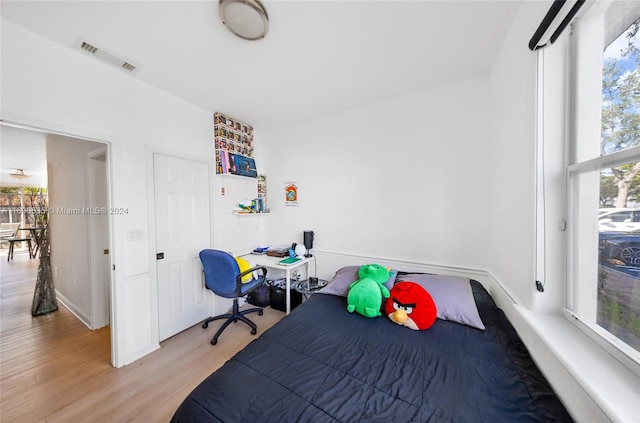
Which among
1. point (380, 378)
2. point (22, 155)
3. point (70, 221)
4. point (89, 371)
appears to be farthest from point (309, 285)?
point (22, 155)

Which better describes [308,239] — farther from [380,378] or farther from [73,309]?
[73,309]

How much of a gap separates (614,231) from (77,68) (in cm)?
346

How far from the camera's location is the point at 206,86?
2111mm

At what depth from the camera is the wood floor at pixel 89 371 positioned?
1446 millimetres

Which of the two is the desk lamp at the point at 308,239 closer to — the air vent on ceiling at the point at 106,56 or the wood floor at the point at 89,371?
the wood floor at the point at 89,371

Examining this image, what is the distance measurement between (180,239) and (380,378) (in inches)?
93.4

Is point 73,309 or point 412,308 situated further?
point 73,309

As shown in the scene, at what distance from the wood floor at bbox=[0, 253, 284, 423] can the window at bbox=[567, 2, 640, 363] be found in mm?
2503

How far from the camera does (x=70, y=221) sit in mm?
2779

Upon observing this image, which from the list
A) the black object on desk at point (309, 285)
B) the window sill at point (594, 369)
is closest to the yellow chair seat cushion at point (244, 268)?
the black object on desk at point (309, 285)

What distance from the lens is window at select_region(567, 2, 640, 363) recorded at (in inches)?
29.4

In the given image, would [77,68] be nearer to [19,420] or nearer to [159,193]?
[159,193]

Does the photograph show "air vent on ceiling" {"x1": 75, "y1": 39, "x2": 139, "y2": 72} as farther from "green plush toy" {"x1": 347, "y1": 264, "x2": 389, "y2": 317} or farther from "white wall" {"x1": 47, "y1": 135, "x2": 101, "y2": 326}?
"green plush toy" {"x1": 347, "y1": 264, "x2": 389, "y2": 317}

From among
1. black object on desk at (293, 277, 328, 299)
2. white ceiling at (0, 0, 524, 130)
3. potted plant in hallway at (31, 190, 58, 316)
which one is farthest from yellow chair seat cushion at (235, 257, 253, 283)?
potted plant in hallway at (31, 190, 58, 316)
